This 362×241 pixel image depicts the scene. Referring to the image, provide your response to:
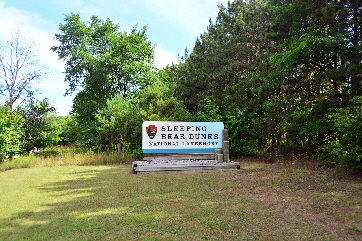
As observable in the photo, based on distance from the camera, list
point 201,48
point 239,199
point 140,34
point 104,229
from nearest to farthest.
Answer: point 104,229
point 239,199
point 201,48
point 140,34

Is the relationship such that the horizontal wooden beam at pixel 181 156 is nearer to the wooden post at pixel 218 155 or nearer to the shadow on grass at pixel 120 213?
the wooden post at pixel 218 155

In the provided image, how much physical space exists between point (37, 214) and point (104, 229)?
2082 mm

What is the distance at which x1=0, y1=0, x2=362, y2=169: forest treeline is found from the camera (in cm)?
996

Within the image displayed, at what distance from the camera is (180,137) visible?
1144 centimetres

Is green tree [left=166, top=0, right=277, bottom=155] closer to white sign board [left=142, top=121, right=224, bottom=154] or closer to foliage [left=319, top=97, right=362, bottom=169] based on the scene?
white sign board [left=142, top=121, right=224, bottom=154]

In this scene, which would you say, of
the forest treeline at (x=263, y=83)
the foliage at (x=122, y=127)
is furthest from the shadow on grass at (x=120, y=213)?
the foliage at (x=122, y=127)

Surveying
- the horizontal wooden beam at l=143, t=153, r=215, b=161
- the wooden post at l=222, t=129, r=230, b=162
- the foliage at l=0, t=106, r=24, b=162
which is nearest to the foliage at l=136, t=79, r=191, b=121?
the horizontal wooden beam at l=143, t=153, r=215, b=161

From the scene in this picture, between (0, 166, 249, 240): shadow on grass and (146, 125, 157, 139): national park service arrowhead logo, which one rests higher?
(146, 125, 157, 139): national park service arrowhead logo

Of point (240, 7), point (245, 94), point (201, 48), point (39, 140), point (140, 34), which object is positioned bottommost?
point (39, 140)

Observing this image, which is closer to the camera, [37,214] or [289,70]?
[37,214]

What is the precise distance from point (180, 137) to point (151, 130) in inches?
54.2

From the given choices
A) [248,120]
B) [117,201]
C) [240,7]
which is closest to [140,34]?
[240,7]

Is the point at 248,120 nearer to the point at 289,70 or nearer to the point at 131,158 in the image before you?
the point at 289,70

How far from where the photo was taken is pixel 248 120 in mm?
15180
